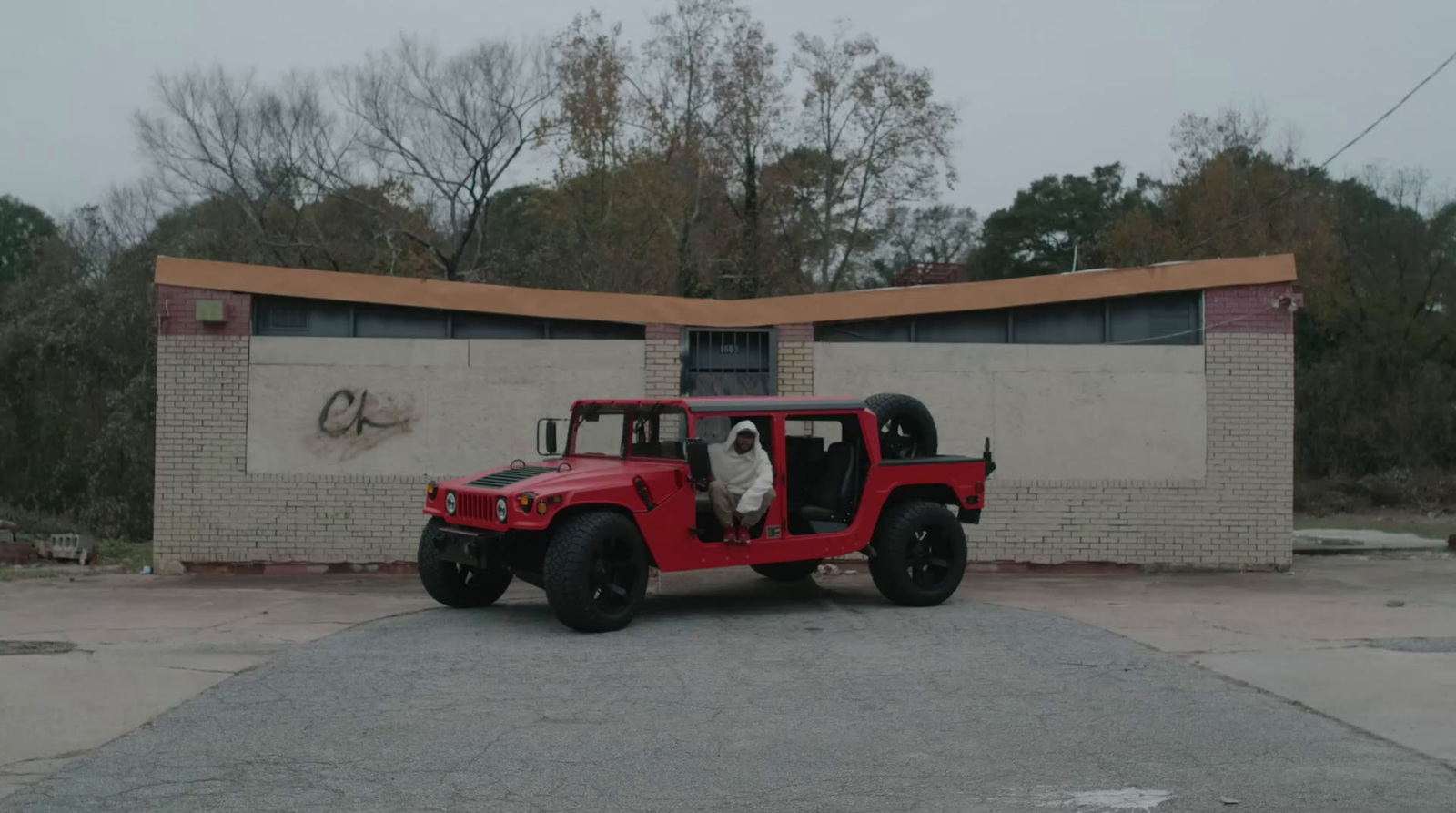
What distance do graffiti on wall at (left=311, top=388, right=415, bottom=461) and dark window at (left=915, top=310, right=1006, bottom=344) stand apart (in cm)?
558

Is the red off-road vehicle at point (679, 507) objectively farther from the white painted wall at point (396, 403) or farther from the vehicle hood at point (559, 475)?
the white painted wall at point (396, 403)

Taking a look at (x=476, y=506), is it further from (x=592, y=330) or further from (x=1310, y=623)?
(x=1310, y=623)

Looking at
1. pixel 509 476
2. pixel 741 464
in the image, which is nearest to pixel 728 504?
pixel 741 464

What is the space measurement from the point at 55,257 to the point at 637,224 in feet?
50.5

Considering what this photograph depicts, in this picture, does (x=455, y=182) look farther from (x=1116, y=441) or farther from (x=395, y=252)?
(x=1116, y=441)

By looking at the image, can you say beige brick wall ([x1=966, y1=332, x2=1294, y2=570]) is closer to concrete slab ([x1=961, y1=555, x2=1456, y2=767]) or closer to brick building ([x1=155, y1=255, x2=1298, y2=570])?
brick building ([x1=155, y1=255, x2=1298, y2=570])

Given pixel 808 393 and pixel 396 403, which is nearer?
pixel 396 403

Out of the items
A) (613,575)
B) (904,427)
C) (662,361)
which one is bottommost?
(613,575)

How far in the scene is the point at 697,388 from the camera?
1441 cm

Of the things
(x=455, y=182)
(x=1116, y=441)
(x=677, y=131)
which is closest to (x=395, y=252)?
(x=455, y=182)

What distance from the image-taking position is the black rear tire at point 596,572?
9.38 meters

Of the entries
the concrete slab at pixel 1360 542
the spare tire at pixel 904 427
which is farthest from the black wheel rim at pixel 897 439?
the concrete slab at pixel 1360 542

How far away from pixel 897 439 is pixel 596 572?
11.4 ft

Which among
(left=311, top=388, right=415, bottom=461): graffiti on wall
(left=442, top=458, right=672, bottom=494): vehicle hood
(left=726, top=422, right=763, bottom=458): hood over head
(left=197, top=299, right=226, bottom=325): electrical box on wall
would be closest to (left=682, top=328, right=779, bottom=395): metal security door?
(left=311, top=388, right=415, bottom=461): graffiti on wall
